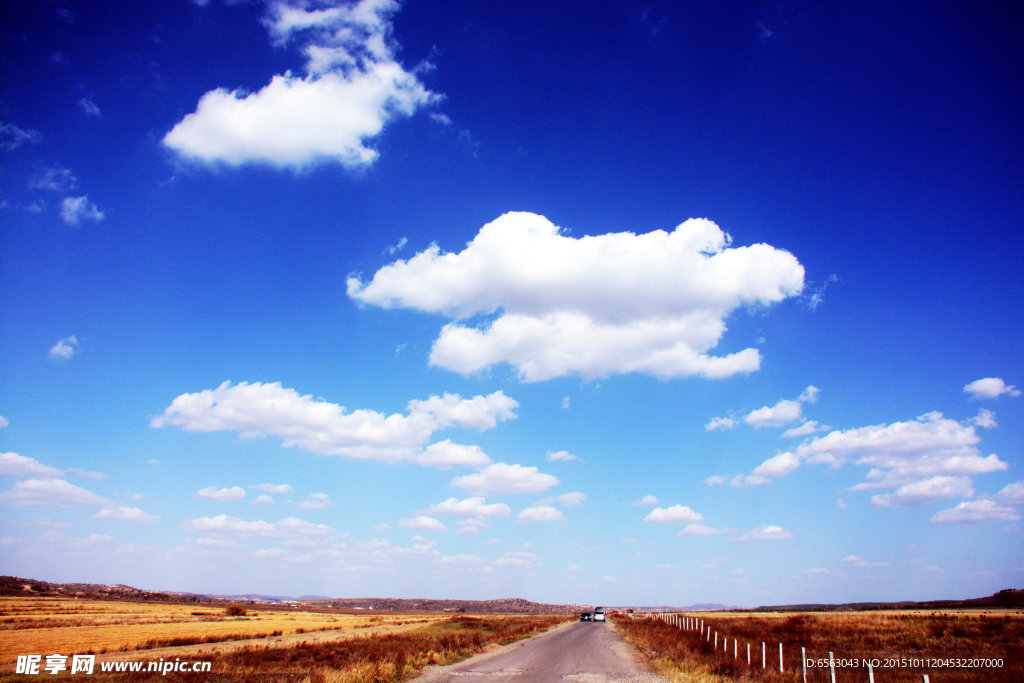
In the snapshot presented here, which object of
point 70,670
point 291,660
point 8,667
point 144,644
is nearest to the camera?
point 70,670

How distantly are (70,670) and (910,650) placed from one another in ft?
136

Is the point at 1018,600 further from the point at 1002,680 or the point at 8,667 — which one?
the point at 8,667

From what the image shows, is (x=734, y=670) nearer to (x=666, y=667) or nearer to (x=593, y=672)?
(x=666, y=667)

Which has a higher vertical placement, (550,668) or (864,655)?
(550,668)

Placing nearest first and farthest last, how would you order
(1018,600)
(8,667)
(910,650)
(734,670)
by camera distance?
1. (734,670)
2. (8,667)
3. (910,650)
4. (1018,600)

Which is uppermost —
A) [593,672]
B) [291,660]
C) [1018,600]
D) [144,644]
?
[593,672]

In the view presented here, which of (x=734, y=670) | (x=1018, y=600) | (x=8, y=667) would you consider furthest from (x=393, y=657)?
(x=1018, y=600)

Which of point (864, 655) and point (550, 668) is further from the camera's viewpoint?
point (864, 655)

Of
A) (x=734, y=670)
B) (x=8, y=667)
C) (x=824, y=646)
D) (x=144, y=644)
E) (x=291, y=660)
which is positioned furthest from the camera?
(x=144, y=644)

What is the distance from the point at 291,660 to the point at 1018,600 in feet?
542

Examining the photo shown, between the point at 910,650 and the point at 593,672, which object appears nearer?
the point at 593,672

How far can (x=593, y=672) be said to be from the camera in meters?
20.8

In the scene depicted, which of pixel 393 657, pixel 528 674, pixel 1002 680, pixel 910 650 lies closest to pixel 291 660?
pixel 393 657

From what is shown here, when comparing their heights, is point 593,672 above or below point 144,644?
above
